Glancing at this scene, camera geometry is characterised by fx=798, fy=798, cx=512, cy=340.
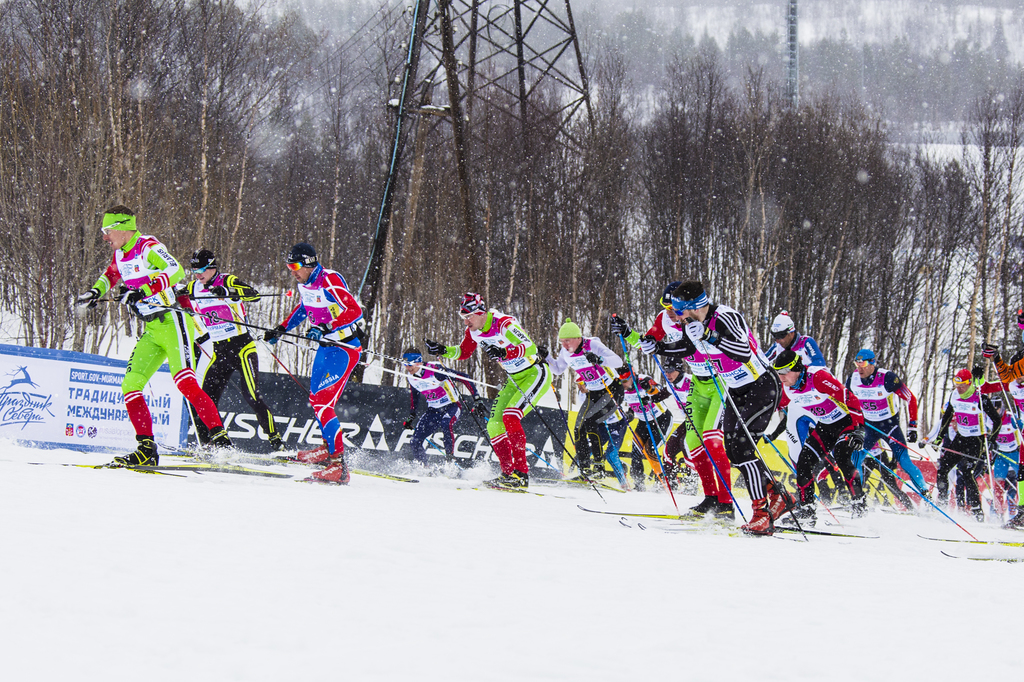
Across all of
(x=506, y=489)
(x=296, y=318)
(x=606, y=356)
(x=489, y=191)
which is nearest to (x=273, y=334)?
(x=296, y=318)

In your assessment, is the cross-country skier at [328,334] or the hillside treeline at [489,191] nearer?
the cross-country skier at [328,334]

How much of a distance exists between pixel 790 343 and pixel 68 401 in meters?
7.40

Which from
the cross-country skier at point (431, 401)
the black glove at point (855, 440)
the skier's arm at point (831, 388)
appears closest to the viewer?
the skier's arm at point (831, 388)

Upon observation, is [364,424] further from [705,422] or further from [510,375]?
[705,422]

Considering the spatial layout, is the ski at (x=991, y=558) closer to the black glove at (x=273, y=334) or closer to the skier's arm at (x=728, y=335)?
the skier's arm at (x=728, y=335)

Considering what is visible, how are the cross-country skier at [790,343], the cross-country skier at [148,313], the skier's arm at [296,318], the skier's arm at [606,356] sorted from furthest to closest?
1. the skier's arm at [606,356]
2. the cross-country skier at [790,343]
3. the skier's arm at [296,318]
4. the cross-country skier at [148,313]

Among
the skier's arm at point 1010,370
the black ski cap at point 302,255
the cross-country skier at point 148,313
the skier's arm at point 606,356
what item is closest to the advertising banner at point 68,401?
the cross-country skier at point 148,313

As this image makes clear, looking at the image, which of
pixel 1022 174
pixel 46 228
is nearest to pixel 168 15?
pixel 46 228

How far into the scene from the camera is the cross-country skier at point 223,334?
733 centimetres

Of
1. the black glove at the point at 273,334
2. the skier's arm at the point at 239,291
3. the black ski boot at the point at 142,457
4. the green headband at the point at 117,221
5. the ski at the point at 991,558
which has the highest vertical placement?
the green headband at the point at 117,221

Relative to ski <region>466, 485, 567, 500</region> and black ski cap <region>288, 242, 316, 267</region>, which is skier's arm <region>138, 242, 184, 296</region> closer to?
black ski cap <region>288, 242, 316, 267</region>

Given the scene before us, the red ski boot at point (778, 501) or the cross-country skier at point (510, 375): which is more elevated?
the cross-country skier at point (510, 375)

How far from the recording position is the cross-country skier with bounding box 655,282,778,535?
538 cm

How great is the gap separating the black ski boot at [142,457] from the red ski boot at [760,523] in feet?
14.0
